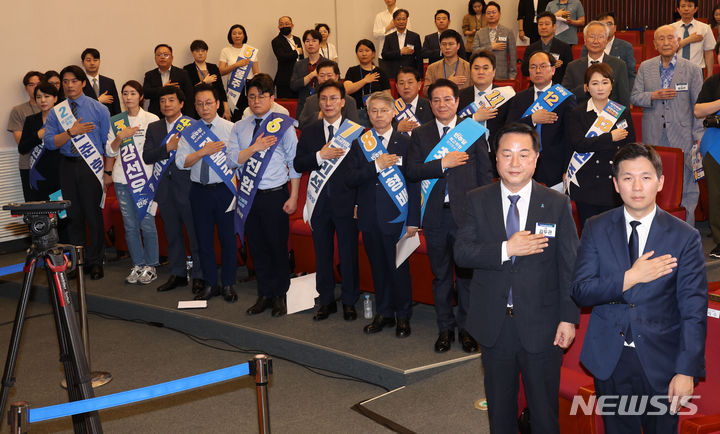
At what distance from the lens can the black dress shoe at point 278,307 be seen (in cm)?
519

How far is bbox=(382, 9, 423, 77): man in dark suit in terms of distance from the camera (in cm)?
844

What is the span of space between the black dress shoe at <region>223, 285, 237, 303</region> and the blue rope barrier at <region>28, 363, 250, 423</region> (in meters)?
2.95

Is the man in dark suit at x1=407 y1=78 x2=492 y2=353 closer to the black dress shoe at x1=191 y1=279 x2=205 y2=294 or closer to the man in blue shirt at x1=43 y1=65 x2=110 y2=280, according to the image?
the black dress shoe at x1=191 y1=279 x2=205 y2=294

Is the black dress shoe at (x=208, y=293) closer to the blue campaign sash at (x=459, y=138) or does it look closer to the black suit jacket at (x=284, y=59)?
the blue campaign sash at (x=459, y=138)

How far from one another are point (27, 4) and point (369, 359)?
19.2ft

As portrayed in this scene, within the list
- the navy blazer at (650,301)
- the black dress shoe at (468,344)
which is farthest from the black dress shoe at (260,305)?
the navy blazer at (650,301)

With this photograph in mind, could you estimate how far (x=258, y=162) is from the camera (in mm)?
5000

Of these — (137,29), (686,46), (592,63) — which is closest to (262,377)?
(592,63)

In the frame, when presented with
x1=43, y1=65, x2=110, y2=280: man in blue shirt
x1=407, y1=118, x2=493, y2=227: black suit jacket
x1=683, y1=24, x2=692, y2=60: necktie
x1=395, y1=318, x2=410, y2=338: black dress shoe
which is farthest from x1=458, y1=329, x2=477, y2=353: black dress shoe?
x1=683, y1=24, x2=692, y2=60: necktie

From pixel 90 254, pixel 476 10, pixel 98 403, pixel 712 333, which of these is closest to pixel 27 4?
pixel 90 254

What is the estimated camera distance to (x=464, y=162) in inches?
159

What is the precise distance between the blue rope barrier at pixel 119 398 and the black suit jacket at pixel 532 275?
34.5 inches

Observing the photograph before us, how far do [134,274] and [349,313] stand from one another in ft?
7.18

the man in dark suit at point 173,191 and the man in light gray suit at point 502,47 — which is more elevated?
the man in light gray suit at point 502,47
